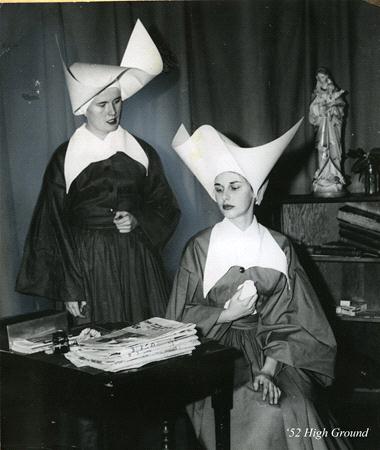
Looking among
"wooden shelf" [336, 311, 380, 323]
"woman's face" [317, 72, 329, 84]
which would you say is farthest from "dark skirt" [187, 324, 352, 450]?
"woman's face" [317, 72, 329, 84]

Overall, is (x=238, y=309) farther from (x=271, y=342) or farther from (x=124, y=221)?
(x=124, y=221)

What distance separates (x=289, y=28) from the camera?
3371mm

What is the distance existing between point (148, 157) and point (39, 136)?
540mm

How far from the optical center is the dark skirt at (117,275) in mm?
2727

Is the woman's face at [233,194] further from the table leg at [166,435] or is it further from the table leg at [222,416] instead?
the table leg at [166,435]

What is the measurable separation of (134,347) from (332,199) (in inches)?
65.0

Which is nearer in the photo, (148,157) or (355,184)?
(148,157)

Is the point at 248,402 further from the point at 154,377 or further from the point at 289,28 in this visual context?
the point at 289,28

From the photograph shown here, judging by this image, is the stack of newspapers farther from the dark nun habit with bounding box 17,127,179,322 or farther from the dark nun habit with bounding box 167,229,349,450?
the dark nun habit with bounding box 17,127,179,322

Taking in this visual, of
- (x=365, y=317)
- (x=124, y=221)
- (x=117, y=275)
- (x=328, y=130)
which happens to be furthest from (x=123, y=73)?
(x=365, y=317)

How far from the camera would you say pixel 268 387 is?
2225 mm

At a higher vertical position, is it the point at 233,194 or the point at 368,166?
the point at 368,166

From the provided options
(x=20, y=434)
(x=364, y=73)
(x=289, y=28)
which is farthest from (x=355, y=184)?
(x=20, y=434)

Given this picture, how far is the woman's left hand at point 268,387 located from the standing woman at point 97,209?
0.77 m
